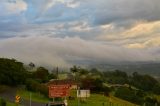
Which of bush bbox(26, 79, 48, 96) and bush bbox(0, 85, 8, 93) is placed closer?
bush bbox(0, 85, 8, 93)

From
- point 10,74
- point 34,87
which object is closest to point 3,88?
point 10,74

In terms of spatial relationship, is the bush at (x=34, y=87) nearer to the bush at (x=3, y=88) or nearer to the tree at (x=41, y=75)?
the bush at (x=3, y=88)

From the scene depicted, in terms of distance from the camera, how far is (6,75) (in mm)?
103188

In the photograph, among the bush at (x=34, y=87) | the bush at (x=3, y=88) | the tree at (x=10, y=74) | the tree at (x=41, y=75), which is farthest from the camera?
the tree at (x=41, y=75)

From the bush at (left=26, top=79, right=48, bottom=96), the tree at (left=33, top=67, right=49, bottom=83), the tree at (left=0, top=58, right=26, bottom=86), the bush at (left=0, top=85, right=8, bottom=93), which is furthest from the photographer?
the tree at (left=33, top=67, right=49, bottom=83)

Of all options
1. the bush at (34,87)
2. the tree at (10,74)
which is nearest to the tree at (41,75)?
the bush at (34,87)

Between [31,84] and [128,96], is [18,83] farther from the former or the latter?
[128,96]

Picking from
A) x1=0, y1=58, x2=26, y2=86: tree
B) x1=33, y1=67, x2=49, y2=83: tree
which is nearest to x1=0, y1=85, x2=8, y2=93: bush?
x1=0, y1=58, x2=26, y2=86: tree

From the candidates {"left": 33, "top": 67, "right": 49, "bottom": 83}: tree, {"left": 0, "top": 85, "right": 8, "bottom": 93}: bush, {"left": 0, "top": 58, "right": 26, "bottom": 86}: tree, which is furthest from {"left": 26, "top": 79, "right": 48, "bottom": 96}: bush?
{"left": 33, "top": 67, "right": 49, "bottom": 83}: tree

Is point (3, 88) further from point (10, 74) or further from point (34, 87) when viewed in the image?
point (34, 87)

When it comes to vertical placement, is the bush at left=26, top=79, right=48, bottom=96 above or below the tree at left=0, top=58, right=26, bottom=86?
below

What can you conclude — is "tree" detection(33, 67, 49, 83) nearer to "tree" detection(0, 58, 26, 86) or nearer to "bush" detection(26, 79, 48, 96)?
"bush" detection(26, 79, 48, 96)

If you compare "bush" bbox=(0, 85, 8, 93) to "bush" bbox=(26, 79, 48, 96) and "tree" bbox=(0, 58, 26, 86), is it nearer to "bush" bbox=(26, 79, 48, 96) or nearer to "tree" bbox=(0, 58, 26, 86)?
"tree" bbox=(0, 58, 26, 86)

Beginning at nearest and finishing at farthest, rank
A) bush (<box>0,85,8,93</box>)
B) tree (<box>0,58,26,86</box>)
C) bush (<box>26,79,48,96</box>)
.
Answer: bush (<box>0,85,8,93</box>)
tree (<box>0,58,26,86</box>)
bush (<box>26,79,48,96</box>)
